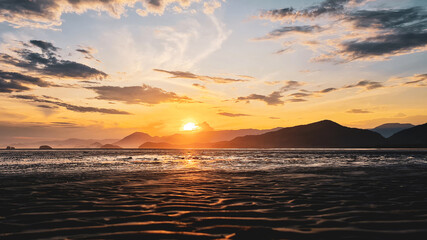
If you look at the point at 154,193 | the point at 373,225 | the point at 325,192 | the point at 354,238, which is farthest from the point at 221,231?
the point at 325,192

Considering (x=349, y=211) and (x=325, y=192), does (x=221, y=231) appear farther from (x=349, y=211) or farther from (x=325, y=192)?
(x=325, y=192)

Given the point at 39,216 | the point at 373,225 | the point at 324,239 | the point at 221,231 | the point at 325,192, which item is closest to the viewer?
the point at 324,239

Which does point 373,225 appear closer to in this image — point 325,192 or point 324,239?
point 324,239

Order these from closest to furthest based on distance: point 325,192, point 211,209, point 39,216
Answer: point 39,216
point 211,209
point 325,192

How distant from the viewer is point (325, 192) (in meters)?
14.3

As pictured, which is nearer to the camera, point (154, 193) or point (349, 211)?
point (349, 211)

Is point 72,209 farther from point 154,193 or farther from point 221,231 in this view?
point 221,231

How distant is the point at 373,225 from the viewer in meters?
7.93

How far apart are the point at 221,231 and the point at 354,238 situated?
3169 mm

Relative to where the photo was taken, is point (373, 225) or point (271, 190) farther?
point (271, 190)

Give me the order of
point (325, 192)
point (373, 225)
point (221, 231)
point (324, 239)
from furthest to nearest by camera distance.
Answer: point (325, 192) < point (373, 225) < point (221, 231) < point (324, 239)

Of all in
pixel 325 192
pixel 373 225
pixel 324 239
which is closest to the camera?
pixel 324 239

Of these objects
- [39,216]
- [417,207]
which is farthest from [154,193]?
[417,207]

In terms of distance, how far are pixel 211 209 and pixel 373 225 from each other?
505 centimetres
